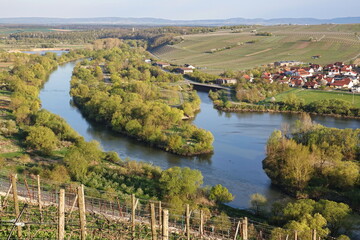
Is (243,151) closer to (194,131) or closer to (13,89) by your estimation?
(194,131)

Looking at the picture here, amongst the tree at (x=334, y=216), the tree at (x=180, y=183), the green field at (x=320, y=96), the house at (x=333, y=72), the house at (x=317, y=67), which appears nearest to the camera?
the tree at (x=334, y=216)

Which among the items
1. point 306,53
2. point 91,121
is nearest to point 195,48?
point 306,53

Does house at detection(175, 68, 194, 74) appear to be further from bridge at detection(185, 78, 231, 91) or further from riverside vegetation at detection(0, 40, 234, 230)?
riverside vegetation at detection(0, 40, 234, 230)

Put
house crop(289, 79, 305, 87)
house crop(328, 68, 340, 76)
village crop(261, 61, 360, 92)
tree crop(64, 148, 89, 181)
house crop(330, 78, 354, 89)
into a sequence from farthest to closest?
house crop(328, 68, 340, 76)
house crop(289, 79, 305, 87)
village crop(261, 61, 360, 92)
house crop(330, 78, 354, 89)
tree crop(64, 148, 89, 181)

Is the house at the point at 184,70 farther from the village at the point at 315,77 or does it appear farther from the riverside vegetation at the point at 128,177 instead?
the riverside vegetation at the point at 128,177

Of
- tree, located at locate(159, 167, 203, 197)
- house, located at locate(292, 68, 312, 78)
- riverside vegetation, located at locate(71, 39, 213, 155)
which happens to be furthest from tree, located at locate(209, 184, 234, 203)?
house, located at locate(292, 68, 312, 78)

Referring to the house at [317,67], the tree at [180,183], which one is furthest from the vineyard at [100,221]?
the house at [317,67]
